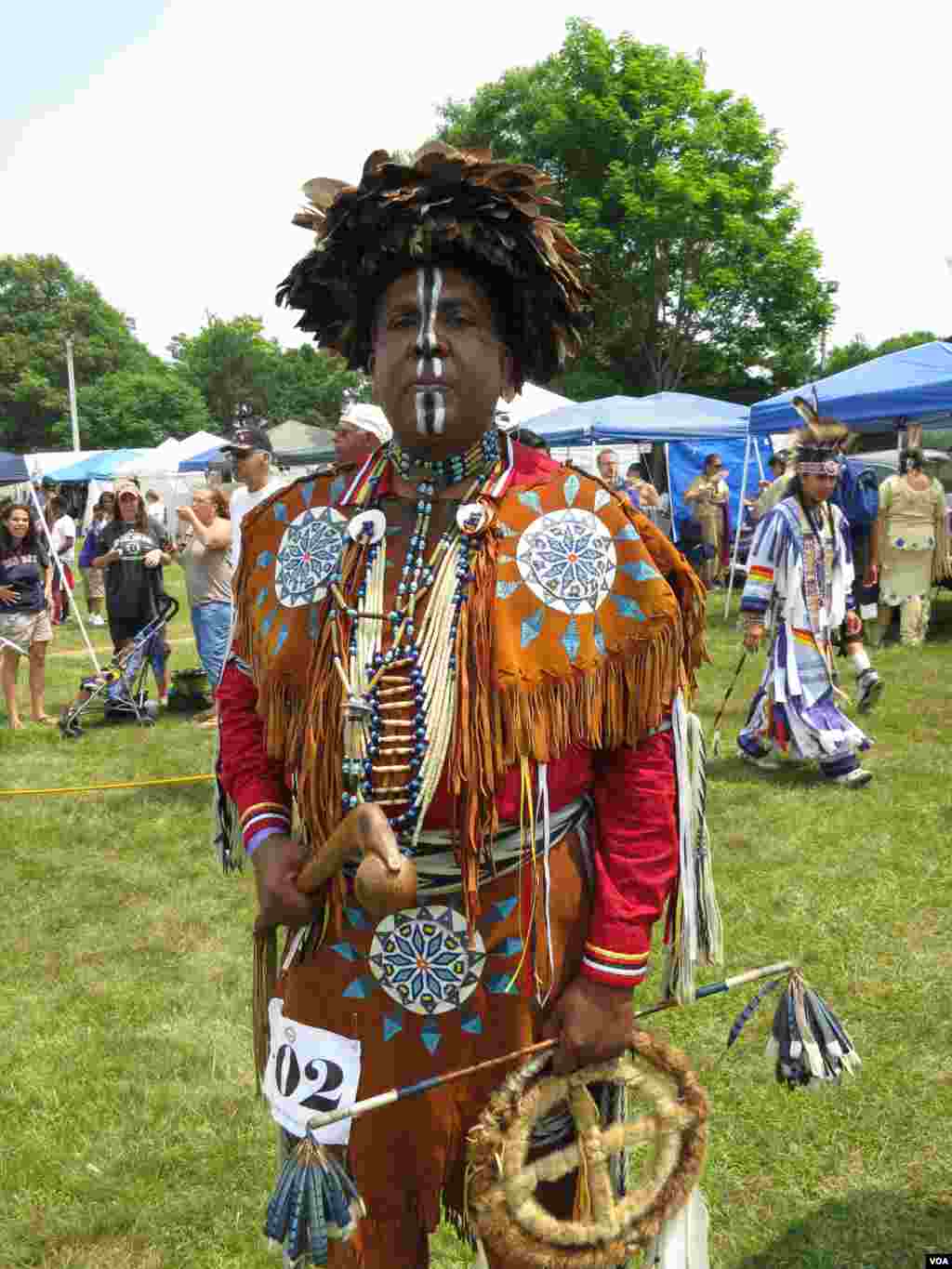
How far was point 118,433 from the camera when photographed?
5312 cm

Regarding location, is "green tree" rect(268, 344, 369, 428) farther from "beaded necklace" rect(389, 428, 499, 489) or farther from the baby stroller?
"beaded necklace" rect(389, 428, 499, 489)

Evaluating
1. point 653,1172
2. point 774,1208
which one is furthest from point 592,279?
point 774,1208

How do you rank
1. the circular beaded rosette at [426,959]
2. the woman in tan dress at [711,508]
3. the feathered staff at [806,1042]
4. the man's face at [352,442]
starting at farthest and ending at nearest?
the woman in tan dress at [711,508] → the man's face at [352,442] → the feathered staff at [806,1042] → the circular beaded rosette at [426,959]

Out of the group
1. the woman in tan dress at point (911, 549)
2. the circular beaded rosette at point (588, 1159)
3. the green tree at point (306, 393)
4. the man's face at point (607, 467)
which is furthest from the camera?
the green tree at point (306, 393)

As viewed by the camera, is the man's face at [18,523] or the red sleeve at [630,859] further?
the man's face at [18,523]

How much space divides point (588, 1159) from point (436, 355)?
4.23ft

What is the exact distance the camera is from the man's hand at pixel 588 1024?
5.72 feet

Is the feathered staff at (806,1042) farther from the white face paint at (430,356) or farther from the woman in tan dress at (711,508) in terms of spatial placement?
the woman in tan dress at (711,508)

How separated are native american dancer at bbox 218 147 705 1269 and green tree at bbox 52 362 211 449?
53.5 metres

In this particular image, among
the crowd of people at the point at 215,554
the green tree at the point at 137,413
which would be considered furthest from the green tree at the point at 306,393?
the crowd of people at the point at 215,554

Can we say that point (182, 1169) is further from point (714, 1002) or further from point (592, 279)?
point (592, 279)

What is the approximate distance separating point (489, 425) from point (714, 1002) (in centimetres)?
267

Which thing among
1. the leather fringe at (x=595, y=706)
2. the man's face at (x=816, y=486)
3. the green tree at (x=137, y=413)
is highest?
the green tree at (x=137, y=413)

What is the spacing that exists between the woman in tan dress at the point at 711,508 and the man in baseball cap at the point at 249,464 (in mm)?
9545
